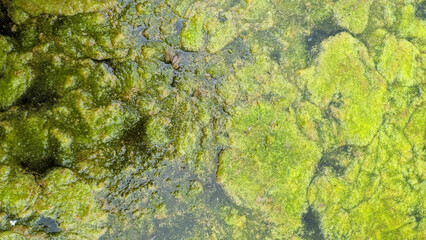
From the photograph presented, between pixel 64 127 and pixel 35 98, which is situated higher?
pixel 35 98

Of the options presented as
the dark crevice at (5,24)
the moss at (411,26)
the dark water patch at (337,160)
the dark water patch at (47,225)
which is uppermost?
the dark crevice at (5,24)

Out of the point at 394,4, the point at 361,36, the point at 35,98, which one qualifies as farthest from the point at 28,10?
the point at 394,4

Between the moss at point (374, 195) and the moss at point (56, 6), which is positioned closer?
the moss at point (56, 6)

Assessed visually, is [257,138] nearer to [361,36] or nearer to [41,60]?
[361,36]

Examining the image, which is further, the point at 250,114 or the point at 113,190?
the point at 250,114

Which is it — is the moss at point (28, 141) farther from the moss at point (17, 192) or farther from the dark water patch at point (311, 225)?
the dark water patch at point (311, 225)

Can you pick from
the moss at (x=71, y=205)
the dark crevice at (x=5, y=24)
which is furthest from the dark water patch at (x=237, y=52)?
the dark crevice at (x=5, y=24)

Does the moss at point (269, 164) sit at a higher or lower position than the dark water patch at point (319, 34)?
lower

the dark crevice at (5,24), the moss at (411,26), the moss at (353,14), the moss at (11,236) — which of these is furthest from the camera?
the moss at (411,26)
